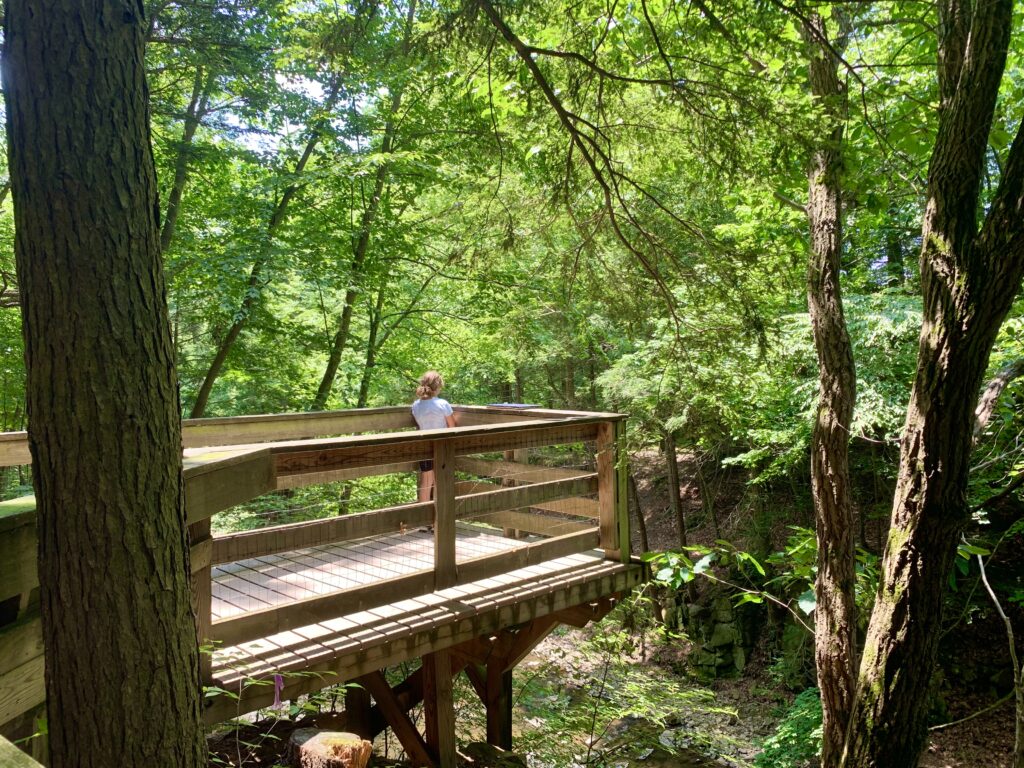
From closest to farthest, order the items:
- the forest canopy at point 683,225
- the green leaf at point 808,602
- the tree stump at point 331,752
Answer: the tree stump at point 331,752
the forest canopy at point 683,225
the green leaf at point 808,602

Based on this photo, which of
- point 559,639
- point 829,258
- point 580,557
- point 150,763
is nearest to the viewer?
point 150,763

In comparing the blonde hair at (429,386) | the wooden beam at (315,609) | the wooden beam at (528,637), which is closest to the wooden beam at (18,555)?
the wooden beam at (315,609)

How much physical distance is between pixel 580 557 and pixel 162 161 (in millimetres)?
6384

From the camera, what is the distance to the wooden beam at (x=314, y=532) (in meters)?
3.30

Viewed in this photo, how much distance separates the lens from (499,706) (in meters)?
5.59

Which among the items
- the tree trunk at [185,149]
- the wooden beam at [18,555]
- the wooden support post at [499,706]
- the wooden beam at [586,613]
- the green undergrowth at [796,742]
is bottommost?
the green undergrowth at [796,742]

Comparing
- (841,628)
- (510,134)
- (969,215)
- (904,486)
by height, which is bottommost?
(841,628)

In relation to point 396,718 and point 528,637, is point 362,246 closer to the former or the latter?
point 528,637

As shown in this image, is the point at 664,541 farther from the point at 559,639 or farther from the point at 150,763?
the point at 150,763

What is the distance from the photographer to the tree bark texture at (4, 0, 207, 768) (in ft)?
4.31

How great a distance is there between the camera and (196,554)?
8.39ft

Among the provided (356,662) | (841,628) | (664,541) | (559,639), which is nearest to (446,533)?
(356,662)

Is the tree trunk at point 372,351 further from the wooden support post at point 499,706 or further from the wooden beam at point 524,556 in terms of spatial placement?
the wooden beam at point 524,556

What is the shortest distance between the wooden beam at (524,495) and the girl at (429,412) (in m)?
1.16
